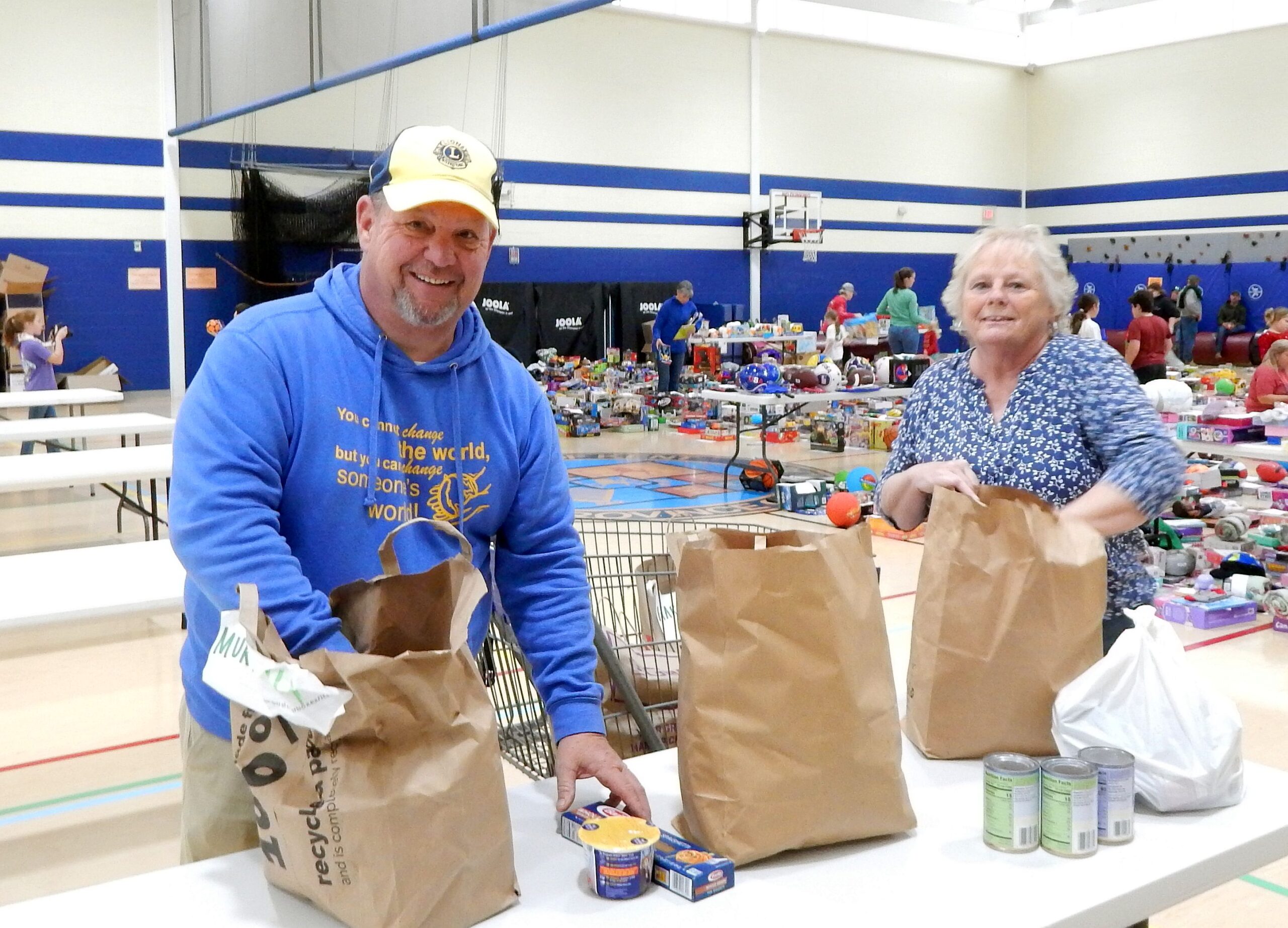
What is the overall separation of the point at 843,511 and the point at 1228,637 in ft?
8.31

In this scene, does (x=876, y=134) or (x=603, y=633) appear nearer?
(x=603, y=633)

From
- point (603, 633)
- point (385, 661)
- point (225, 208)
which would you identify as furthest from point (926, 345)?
point (385, 661)

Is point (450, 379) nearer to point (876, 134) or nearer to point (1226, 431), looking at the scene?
point (1226, 431)

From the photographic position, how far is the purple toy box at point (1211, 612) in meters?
6.24

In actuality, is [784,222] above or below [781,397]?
above

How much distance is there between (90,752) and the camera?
4418 millimetres

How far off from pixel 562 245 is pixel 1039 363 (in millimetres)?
17706

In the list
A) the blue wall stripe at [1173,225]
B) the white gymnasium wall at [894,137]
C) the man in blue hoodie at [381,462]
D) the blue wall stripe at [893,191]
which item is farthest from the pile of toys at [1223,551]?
the white gymnasium wall at [894,137]

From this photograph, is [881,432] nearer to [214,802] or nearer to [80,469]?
[80,469]

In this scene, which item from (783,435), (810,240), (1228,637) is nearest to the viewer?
(1228,637)

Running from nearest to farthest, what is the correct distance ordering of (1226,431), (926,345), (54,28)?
(1226,431) < (54,28) < (926,345)

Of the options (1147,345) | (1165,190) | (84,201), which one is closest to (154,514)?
(1147,345)

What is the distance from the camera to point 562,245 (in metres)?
19.6

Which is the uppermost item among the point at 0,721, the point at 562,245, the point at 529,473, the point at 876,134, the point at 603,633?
the point at 876,134
